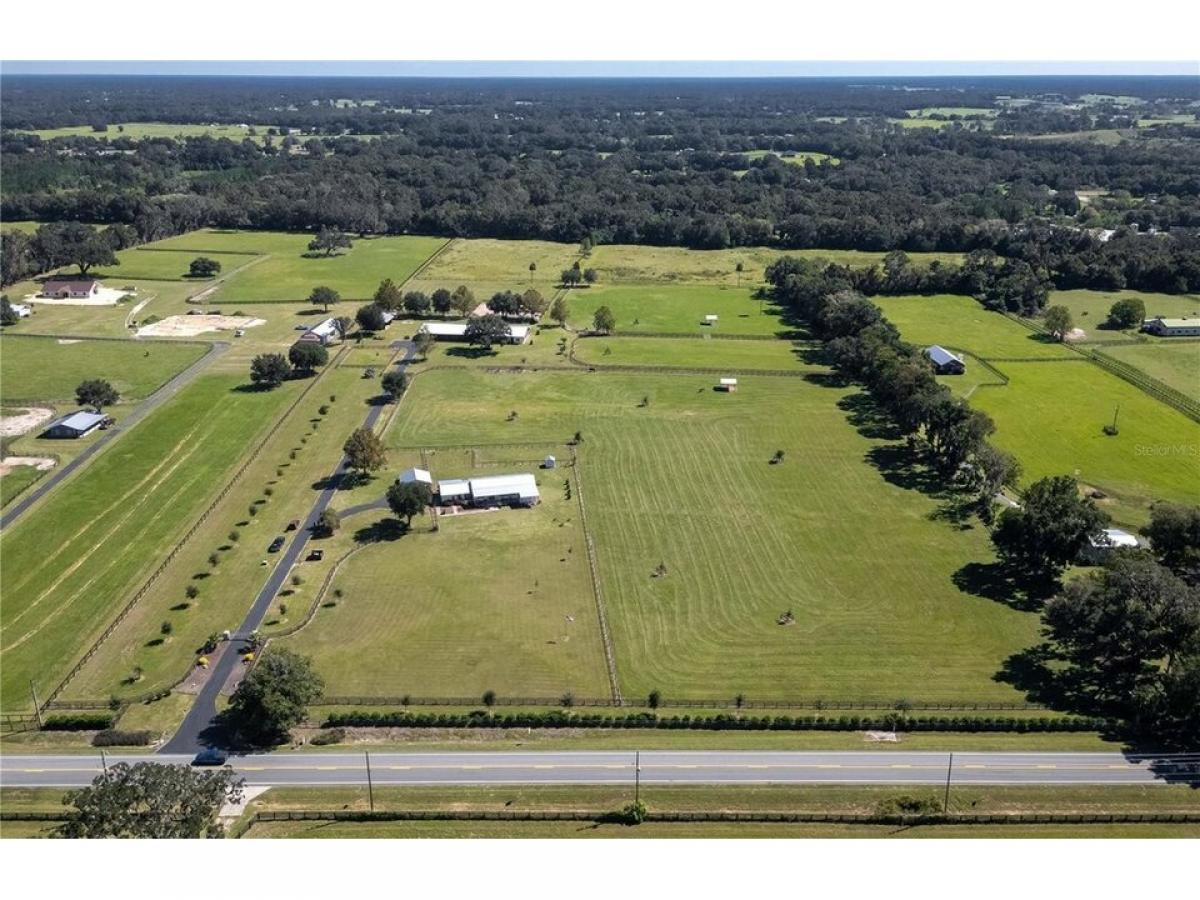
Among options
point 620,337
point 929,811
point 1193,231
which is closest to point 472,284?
point 620,337

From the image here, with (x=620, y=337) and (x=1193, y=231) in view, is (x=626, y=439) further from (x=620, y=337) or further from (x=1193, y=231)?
(x=1193, y=231)

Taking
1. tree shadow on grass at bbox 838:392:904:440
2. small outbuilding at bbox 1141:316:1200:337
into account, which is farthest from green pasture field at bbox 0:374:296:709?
small outbuilding at bbox 1141:316:1200:337

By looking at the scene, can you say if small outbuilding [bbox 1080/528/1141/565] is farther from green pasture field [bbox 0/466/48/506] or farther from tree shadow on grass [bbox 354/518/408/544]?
green pasture field [bbox 0/466/48/506]

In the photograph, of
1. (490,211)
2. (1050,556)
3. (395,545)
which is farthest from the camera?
(490,211)

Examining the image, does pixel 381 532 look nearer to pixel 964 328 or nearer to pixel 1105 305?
pixel 964 328

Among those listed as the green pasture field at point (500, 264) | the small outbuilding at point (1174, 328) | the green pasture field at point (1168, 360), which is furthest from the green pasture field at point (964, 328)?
the green pasture field at point (500, 264)

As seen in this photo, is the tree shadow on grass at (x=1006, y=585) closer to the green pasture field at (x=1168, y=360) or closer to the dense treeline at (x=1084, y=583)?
the dense treeline at (x=1084, y=583)
